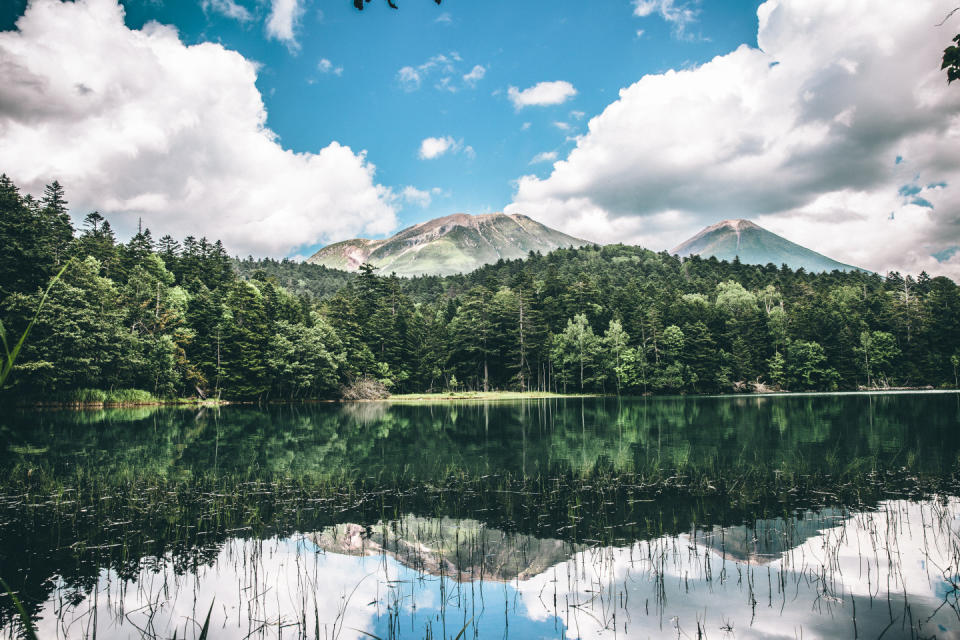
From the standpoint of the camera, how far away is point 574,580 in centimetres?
936

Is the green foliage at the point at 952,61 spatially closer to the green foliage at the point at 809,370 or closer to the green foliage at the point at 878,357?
the green foliage at the point at 809,370

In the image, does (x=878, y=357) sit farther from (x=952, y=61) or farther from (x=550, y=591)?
(x=550, y=591)

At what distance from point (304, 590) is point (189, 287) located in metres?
89.2

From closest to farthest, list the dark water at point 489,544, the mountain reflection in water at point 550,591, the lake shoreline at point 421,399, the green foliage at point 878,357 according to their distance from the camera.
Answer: the mountain reflection in water at point 550,591
the dark water at point 489,544
the lake shoreline at point 421,399
the green foliage at point 878,357

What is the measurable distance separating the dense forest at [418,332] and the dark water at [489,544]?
3965 centimetres

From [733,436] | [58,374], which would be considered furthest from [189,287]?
[733,436]

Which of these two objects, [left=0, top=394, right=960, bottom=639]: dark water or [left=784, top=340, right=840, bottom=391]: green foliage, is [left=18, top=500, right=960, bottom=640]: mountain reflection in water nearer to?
[left=0, top=394, right=960, bottom=639]: dark water

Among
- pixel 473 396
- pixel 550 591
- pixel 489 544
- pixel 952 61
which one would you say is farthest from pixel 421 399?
pixel 952 61

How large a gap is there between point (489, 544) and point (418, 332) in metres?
80.5

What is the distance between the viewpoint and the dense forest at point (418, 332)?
53.0 meters

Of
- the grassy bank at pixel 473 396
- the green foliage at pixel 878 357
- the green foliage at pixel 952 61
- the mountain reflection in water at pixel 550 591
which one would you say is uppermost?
the green foliage at pixel 952 61

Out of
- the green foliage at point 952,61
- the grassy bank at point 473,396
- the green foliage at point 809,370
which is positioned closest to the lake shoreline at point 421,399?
the grassy bank at point 473,396

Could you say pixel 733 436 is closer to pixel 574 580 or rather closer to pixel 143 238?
pixel 574 580

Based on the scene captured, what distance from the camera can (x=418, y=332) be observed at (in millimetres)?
90812
